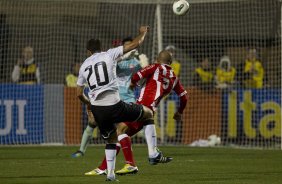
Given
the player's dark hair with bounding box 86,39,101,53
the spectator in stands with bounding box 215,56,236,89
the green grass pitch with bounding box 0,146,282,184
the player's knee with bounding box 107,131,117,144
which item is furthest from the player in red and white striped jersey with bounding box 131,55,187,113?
the spectator in stands with bounding box 215,56,236,89

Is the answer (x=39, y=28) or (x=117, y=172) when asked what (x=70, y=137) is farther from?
(x=117, y=172)

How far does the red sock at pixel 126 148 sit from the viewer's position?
1276 cm

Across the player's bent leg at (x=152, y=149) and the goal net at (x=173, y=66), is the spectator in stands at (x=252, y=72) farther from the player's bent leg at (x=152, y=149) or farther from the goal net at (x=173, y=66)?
the player's bent leg at (x=152, y=149)

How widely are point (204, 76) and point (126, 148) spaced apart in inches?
390

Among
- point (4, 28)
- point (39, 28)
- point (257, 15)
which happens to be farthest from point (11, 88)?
point (257, 15)

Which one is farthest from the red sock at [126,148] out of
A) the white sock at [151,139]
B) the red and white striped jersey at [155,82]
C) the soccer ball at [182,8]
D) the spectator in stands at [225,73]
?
the spectator in stands at [225,73]

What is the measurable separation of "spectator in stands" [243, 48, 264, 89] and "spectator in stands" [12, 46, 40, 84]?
17.0 feet

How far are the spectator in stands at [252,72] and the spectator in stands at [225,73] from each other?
0.34 m

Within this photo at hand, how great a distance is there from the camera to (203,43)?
23.2 m

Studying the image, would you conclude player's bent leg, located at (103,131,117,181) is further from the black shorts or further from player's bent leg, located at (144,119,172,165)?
player's bent leg, located at (144,119,172,165)

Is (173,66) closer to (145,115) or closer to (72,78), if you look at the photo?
(72,78)

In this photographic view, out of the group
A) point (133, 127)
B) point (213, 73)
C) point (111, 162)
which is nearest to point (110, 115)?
point (111, 162)

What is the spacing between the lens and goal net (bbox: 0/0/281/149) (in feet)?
69.3

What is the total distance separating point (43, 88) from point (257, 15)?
631 cm
